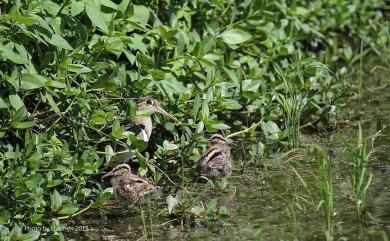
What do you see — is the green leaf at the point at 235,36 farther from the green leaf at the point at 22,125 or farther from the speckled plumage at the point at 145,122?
the green leaf at the point at 22,125

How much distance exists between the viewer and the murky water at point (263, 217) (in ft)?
19.7

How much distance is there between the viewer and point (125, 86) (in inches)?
291

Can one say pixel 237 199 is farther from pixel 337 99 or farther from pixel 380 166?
pixel 337 99

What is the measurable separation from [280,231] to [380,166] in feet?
5.80

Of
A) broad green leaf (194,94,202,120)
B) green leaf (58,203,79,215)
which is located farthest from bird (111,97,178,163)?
green leaf (58,203,79,215)

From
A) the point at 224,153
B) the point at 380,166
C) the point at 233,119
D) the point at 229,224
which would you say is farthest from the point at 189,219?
the point at 233,119

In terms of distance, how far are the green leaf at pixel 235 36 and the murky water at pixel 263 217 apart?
1522 millimetres

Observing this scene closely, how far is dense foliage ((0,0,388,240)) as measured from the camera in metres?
6.43

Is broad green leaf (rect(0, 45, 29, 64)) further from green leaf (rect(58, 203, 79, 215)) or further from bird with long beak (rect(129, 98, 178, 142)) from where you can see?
bird with long beak (rect(129, 98, 178, 142))

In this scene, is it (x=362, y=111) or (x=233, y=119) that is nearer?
(x=233, y=119)

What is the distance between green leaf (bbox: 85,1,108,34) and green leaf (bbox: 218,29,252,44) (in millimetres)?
1839

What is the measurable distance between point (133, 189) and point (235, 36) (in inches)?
93.2

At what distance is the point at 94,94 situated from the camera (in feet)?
23.9

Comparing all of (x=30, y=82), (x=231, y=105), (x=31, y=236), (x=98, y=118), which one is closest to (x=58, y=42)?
(x=30, y=82)
